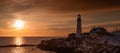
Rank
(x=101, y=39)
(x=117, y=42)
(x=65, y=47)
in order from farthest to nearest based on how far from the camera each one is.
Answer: (x=65, y=47)
(x=101, y=39)
(x=117, y=42)

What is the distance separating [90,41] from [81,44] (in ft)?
16.1

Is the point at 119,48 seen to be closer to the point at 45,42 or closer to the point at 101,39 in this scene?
the point at 101,39

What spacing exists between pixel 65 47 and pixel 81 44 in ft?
59.3

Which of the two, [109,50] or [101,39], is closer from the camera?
[109,50]

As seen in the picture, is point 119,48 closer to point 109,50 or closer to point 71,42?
point 109,50

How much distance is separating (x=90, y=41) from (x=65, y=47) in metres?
22.8

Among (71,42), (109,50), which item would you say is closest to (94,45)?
(109,50)

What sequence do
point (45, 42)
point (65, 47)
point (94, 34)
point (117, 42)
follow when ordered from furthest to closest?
point (45, 42) → point (65, 47) → point (94, 34) → point (117, 42)

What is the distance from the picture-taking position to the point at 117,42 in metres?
90.2

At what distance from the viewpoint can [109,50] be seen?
83.8 metres

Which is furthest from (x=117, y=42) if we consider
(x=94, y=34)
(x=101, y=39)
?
(x=94, y=34)

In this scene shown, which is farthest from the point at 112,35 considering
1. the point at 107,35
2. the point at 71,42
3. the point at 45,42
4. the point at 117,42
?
the point at 45,42

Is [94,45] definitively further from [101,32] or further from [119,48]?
[119,48]

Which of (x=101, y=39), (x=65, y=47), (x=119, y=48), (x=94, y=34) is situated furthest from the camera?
(x=65, y=47)
